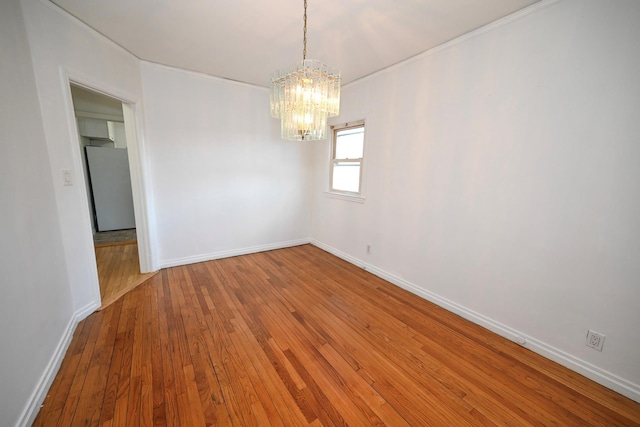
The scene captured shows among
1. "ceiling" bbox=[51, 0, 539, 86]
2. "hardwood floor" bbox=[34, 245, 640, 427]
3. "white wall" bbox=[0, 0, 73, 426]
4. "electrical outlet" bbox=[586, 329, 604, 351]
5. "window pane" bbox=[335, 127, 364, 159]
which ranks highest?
"ceiling" bbox=[51, 0, 539, 86]

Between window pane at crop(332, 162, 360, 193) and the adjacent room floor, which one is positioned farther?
window pane at crop(332, 162, 360, 193)

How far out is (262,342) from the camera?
1886 millimetres

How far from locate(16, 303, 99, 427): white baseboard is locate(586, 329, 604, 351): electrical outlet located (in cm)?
337

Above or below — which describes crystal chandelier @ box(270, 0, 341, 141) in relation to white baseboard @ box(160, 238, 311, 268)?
above

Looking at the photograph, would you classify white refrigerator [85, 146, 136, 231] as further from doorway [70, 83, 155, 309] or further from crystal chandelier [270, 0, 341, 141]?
crystal chandelier [270, 0, 341, 141]

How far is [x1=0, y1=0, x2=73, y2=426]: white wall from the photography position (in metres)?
1.20

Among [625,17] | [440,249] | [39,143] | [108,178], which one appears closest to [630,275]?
[440,249]

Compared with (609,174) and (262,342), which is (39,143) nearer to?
(262,342)

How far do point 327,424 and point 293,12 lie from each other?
279 centimetres

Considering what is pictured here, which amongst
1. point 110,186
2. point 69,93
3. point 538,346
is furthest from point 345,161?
point 110,186

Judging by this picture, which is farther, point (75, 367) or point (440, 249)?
point (440, 249)

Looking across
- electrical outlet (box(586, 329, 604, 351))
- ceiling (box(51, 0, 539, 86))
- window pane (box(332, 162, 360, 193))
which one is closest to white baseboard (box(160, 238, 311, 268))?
window pane (box(332, 162, 360, 193))

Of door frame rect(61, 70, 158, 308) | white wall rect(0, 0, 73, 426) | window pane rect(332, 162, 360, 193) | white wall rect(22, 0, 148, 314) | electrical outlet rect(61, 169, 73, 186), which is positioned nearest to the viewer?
white wall rect(0, 0, 73, 426)

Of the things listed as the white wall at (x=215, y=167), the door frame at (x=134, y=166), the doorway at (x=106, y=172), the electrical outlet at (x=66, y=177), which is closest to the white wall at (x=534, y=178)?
the white wall at (x=215, y=167)
